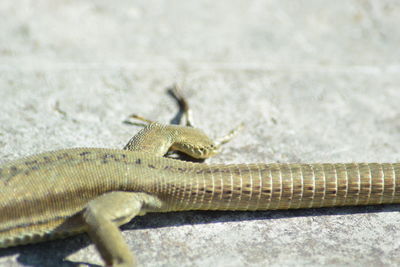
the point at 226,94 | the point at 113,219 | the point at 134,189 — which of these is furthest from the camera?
the point at 226,94

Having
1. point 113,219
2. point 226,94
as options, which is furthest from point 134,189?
point 226,94

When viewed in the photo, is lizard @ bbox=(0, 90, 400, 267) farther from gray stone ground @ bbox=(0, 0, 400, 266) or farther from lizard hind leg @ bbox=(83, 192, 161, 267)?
gray stone ground @ bbox=(0, 0, 400, 266)

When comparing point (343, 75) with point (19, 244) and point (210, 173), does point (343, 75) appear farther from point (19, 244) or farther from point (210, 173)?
point (19, 244)

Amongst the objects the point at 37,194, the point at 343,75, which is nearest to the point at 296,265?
the point at 37,194

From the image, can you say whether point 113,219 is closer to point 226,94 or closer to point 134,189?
point 134,189

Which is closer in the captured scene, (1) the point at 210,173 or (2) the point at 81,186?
(2) the point at 81,186

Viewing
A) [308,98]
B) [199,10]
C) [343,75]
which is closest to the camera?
[308,98]

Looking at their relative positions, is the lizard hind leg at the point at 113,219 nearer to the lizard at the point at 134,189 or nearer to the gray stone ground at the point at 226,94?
the lizard at the point at 134,189
